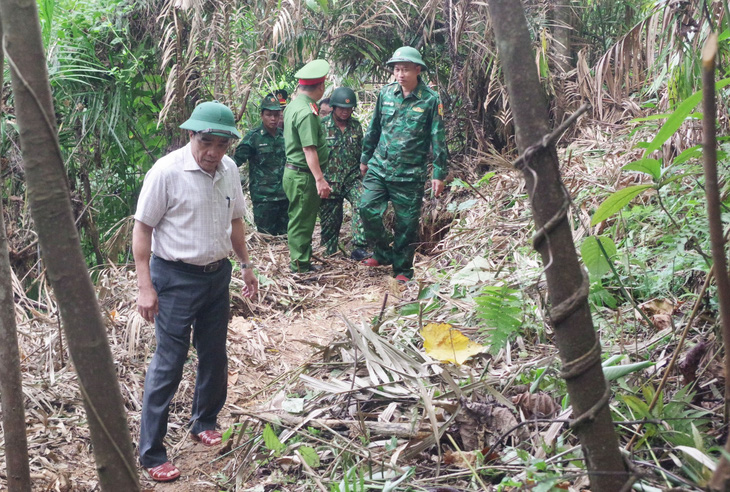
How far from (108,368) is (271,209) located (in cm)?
652

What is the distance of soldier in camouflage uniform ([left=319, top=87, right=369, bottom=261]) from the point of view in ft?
24.4

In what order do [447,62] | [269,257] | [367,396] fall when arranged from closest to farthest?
[367,396] → [269,257] → [447,62]

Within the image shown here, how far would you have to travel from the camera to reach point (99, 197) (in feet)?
24.5

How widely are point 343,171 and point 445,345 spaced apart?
4597 mm

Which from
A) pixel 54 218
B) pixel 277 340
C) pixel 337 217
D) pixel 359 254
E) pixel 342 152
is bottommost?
pixel 359 254

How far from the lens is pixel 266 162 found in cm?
796

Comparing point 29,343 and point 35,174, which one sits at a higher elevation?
point 35,174

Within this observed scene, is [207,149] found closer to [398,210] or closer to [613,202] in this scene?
[613,202]

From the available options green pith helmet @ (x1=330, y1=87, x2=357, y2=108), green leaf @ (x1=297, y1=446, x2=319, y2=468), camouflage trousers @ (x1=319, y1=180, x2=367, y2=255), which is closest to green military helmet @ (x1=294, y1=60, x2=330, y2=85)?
green pith helmet @ (x1=330, y1=87, x2=357, y2=108)

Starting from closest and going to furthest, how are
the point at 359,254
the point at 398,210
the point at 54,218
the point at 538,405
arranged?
1. the point at 54,218
2. the point at 538,405
3. the point at 398,210
4. the point at 359,254

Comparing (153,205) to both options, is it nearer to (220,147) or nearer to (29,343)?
(220,147)

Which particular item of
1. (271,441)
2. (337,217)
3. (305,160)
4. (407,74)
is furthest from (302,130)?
(271,441)

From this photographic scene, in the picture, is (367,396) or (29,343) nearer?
(367,396)

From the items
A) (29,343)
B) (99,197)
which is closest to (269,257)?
(99,197)
